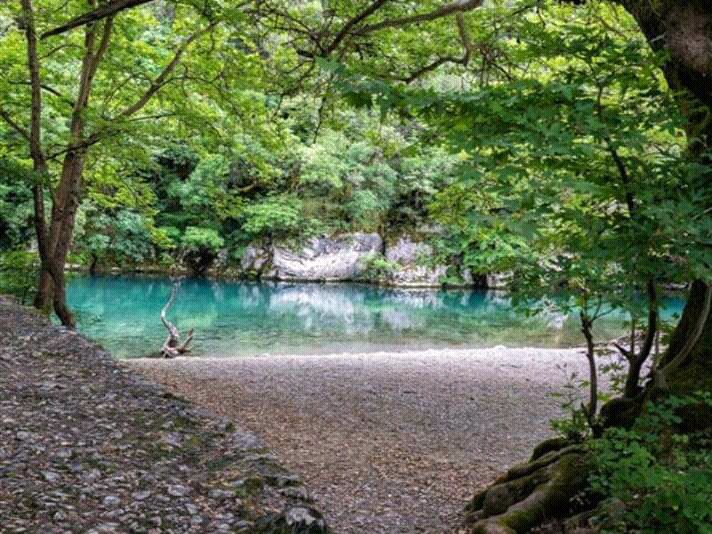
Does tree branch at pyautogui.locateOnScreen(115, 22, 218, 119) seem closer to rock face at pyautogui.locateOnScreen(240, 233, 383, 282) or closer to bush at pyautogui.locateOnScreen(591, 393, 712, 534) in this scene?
bush at pyautogui.locateOnScreen(591, 393, 712, 534)

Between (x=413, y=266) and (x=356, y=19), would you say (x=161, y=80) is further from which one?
(x=413, y=266)

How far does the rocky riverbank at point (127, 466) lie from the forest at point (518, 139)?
1534 mm

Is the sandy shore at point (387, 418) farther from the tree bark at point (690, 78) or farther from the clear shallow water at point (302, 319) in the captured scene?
the clear shallow water at point (302, 319)

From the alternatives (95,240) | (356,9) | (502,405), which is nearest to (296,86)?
(356,9)

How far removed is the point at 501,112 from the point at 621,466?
1677 millimetres

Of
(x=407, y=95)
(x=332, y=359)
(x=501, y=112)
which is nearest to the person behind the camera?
(x=501, y=112)

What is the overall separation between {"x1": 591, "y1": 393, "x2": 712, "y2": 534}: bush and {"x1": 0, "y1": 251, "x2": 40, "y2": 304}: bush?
10734 millimetres

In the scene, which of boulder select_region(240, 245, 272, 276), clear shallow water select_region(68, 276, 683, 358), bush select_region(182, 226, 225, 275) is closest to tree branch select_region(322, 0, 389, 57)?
clear shallow water select_region(68, 276, 683, 358)

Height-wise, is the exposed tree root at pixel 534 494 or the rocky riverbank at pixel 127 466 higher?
the rocky riverbank at pixel 127 466

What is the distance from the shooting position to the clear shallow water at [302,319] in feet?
50.5

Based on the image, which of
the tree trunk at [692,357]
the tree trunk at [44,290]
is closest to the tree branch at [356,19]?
the tree trunk at [692,357]

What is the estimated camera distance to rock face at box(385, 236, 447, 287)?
1106 inches

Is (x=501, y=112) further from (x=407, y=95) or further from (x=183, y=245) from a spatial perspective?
(x=183, y=245)

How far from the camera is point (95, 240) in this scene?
2538cm
